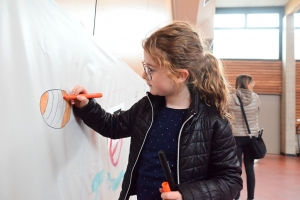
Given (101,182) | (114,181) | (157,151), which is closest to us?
(157,151)

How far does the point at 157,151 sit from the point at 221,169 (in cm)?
19

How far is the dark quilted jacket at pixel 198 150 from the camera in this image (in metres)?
0.72

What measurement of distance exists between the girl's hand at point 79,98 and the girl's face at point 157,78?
0.19m

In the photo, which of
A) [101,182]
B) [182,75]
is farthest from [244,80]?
[101,182]

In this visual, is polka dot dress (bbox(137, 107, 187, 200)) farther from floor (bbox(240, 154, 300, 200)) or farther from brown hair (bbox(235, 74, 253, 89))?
floor (bbox(240, 154, 300, 200))

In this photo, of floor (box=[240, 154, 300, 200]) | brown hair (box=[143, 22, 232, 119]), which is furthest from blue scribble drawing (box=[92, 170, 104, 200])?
floor (box=[240, 154, 300, 200])

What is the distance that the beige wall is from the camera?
73 centimetres

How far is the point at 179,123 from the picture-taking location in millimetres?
797

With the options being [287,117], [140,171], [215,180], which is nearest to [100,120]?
[140,171]

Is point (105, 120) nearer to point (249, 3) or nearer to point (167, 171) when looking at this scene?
point (167, 171)

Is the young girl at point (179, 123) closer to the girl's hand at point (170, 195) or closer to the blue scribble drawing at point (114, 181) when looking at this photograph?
the girl's hand at point (170, 195)

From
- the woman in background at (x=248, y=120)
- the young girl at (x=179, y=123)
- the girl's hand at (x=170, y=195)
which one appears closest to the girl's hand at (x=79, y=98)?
the young girl at (x=179, y=123)

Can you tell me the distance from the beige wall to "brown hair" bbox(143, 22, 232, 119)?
18 cm

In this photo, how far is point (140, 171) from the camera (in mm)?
786
